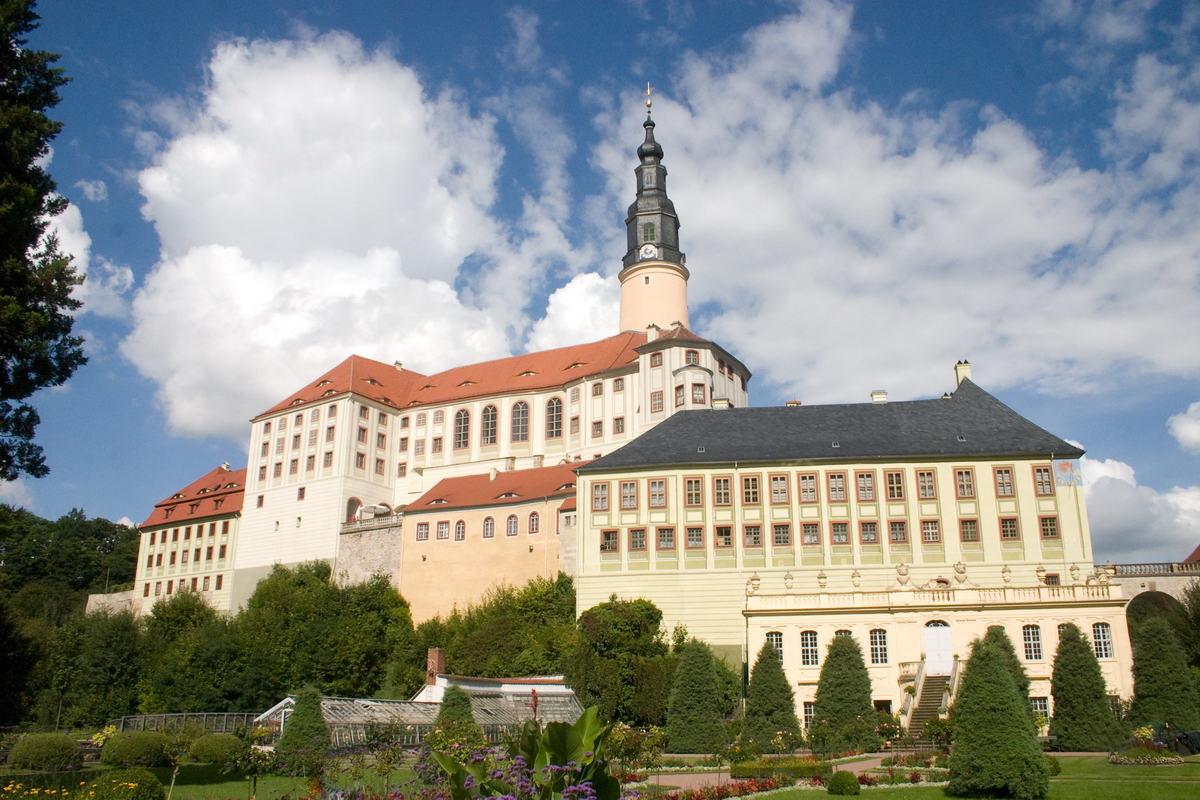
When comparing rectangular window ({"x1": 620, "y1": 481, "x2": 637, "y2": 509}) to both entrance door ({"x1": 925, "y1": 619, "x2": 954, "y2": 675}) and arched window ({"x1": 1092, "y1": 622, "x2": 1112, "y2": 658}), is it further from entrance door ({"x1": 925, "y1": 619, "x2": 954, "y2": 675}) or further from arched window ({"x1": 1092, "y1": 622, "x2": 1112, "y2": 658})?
arched window ({"x1": 1092, "y1": 622, "x2": 1112, "y2": 658})

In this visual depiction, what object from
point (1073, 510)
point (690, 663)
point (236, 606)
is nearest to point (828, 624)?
point (690, 663)

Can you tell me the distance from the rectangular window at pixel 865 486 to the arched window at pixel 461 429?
117 ft

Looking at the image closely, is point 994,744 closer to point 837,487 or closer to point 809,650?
point 809,650

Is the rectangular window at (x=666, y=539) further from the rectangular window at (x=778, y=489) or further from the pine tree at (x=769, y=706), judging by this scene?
the pine tree at (x=769, y=706)

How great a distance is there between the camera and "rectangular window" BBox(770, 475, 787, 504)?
4203 centimetres

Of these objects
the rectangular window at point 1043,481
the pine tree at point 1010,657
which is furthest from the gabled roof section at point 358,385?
the pine tree at point 1010,657

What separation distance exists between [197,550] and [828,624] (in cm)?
5679

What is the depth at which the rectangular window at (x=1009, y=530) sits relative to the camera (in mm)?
40469

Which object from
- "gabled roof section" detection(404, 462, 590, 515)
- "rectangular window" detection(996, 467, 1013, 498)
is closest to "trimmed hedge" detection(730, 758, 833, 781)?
"rectangular window" detection(996, 467, 1013, 498)

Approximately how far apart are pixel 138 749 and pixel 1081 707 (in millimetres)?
25391

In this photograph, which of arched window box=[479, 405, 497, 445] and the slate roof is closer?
the slate roof

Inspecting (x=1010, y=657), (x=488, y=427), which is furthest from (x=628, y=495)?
(x=488, y=427)

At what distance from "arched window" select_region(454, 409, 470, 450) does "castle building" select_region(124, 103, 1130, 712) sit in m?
0.20

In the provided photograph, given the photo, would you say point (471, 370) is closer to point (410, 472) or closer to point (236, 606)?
point (410, 472)
